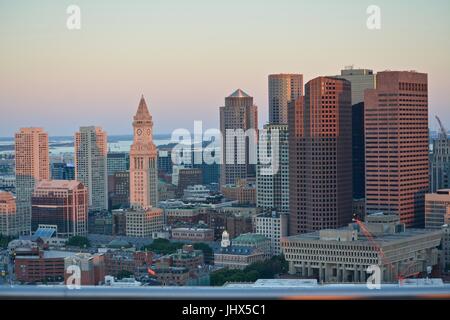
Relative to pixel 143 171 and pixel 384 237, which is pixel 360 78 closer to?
pixel 384 237

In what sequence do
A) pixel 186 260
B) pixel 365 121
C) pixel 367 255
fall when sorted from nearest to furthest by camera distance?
pixel 367 255 → pixel 186 260 → pixel 365 121

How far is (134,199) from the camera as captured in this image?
46.6 ft

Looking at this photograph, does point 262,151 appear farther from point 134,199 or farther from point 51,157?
point 51,157

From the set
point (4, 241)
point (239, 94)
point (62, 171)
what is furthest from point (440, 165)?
point (62, 171)

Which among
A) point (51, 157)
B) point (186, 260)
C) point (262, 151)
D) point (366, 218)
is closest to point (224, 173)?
point (262, 151)

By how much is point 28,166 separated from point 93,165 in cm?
160

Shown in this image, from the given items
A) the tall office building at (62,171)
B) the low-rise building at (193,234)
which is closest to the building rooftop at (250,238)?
the low-rise building at (193,234)

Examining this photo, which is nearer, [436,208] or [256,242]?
[256,242]

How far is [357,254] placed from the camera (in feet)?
28.1

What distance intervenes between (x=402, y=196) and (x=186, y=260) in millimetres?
3413

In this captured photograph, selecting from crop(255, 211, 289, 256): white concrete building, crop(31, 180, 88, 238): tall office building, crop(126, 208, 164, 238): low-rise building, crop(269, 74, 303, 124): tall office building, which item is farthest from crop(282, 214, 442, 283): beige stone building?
crop(31, 180, 88, 238): tall office building

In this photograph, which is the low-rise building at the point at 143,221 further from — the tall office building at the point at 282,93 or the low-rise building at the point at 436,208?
the low-rise building at the point at 436,208

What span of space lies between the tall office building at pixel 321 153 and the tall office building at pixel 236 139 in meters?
0.78

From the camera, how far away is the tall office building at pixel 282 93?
13.1 metres
